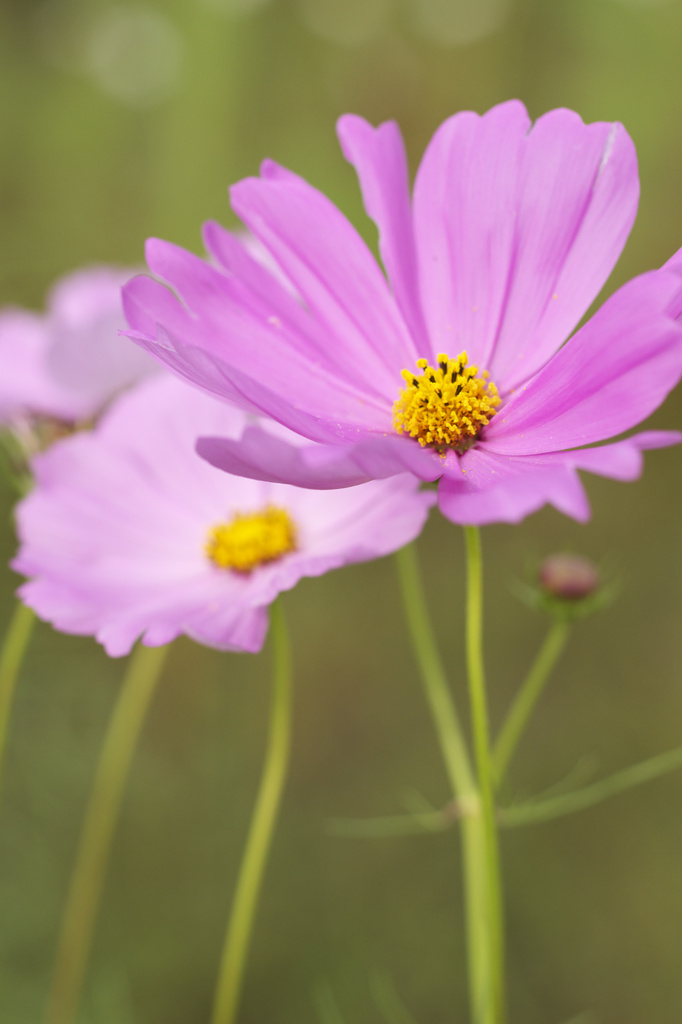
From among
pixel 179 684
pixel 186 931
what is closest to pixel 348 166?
pixel 179 684

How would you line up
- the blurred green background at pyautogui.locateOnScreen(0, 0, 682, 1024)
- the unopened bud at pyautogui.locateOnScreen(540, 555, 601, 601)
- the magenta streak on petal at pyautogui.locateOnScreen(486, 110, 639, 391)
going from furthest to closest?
the blurred green background at pyautogui.locateOnScreen(0, 0, 682, 1024)
the unopened bud at pyautogui.locateOnScreen(540, 555, 601, 601)
the magenta streak on petal at pyautogui.locateOnScreen(486, 110, 639, 391)

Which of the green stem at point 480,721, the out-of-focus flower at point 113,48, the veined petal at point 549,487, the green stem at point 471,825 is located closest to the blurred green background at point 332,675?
the out-of-focus flower at point 113,48

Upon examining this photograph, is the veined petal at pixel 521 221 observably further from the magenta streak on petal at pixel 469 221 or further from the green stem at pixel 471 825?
the green stem at pixel 471 825

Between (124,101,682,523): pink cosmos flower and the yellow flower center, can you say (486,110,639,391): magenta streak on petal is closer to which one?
(124,101,682,523): pink cosmos flower

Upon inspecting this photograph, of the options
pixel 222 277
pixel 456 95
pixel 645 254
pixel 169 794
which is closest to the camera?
pixel 222 277

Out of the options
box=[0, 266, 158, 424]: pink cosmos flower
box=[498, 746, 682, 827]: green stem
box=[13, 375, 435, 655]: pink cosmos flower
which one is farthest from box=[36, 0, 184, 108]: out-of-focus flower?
box=[498, 746, 682, 827]: green stem

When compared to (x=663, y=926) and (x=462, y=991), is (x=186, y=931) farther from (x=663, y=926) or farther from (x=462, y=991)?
(x=663, y=926)
